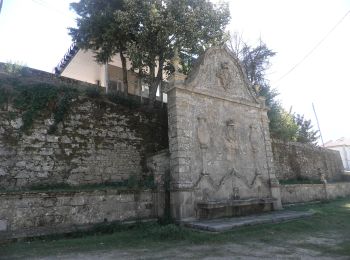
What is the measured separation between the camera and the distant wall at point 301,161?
17125 mm

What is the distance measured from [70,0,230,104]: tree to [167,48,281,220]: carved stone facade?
1510 mm

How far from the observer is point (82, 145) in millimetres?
10055

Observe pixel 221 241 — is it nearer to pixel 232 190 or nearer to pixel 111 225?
pixel 111 225

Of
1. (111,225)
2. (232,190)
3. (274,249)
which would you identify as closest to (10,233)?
(111,225)

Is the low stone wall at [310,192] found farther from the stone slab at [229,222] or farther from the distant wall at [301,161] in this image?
the stone slab at [229,222]

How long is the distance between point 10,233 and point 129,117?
20.0ft

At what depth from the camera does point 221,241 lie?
664cm

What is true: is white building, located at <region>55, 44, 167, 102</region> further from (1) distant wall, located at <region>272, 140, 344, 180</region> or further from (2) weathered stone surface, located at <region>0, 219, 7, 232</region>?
(2) weathered stone surface, located at <region>0, 219, 7, 232</region>

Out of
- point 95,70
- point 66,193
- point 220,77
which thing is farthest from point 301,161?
point 66,193

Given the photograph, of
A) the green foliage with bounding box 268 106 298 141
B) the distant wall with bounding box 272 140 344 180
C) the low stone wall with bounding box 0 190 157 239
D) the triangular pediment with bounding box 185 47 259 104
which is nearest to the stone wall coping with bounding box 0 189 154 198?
the low stone wall with bounding box 0 190 157 239

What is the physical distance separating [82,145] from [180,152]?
3472mm

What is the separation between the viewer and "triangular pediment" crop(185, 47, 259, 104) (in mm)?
10797

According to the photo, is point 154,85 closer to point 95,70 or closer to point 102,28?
point 102,28

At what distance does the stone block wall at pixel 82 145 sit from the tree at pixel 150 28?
86.4 inches
